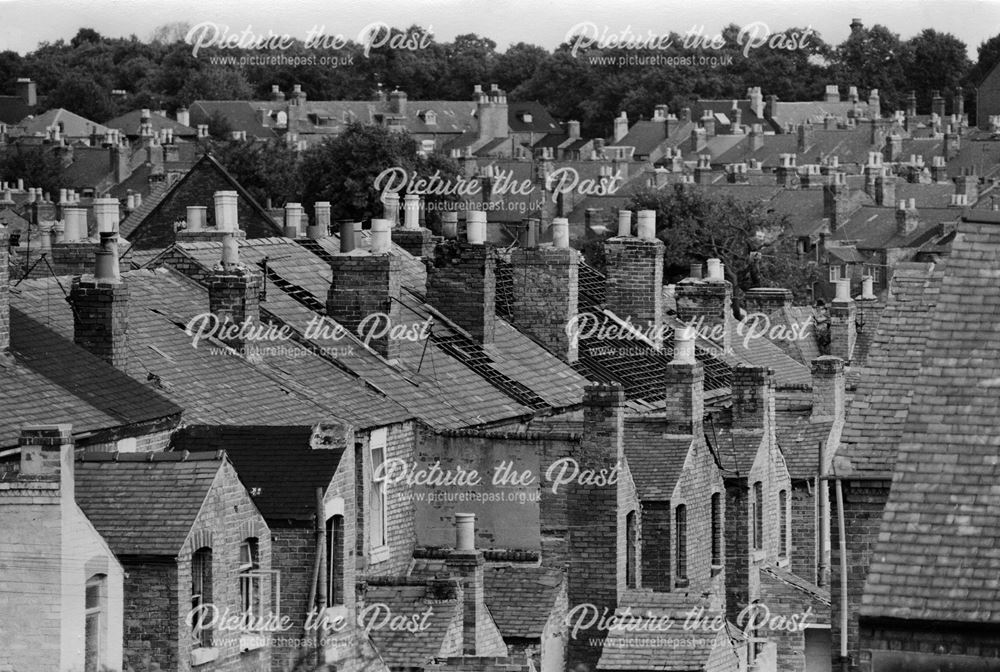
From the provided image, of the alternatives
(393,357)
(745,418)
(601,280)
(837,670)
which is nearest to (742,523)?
(745,418)

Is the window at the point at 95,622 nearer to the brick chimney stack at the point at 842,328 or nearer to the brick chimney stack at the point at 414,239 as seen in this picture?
the brick chimney stack at the point at 414,239

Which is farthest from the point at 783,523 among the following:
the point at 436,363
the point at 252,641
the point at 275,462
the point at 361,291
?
the point at 252,641

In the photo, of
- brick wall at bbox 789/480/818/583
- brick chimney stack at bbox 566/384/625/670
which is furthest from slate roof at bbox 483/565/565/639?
brick wall at bbox 789/480/818/583

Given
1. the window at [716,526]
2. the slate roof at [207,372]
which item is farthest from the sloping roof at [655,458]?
the slate roof at [207,372]

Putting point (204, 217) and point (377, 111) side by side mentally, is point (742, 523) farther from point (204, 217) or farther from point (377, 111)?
point (377, 111)

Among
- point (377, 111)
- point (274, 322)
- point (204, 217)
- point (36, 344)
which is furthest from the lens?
point (377, 111)

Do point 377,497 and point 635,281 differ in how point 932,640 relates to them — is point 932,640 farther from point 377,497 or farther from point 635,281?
point 635,281
